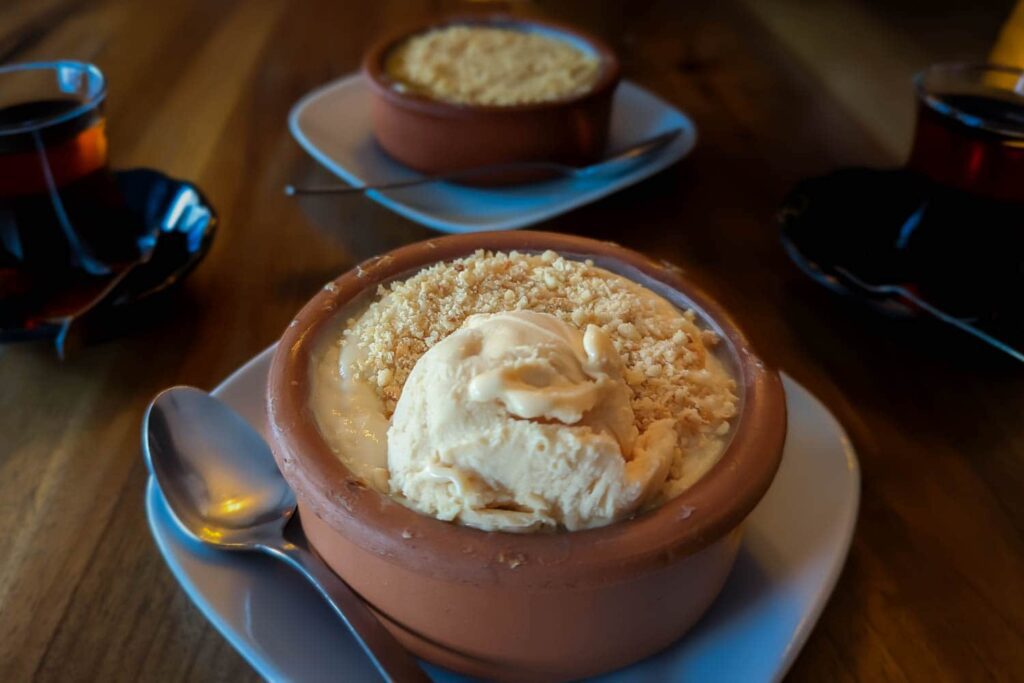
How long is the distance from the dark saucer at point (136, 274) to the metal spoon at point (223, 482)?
0.20 m

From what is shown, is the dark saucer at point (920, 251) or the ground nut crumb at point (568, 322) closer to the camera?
the ground nut crumb at point (568, 322)

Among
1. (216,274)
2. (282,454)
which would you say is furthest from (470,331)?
(216,274)

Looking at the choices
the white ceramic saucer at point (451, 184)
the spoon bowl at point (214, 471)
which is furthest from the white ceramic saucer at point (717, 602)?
the white ceramic saucer at point (451, 184)

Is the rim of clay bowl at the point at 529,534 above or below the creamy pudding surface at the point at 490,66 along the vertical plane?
below

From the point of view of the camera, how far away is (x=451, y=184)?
3.37 feet

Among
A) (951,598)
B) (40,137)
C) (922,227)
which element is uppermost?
(40,137)

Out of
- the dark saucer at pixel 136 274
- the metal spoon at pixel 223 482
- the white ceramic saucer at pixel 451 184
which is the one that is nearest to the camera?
the metal spoon at pixel 223 482

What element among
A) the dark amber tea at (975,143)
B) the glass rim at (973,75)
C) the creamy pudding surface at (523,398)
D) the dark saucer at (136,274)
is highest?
the glass rim at (973,75)

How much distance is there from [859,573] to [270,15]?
1512 millimetres

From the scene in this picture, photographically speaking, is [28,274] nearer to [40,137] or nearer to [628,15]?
[40,137]

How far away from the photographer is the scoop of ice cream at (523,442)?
43cm

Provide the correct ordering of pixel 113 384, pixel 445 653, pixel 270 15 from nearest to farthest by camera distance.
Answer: pixel 445 653 < pixel 113 384 < pixel 270 15

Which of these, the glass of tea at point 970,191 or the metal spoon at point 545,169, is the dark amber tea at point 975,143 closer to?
the glass of tea at point 970,191

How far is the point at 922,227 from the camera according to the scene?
0.86 metres
